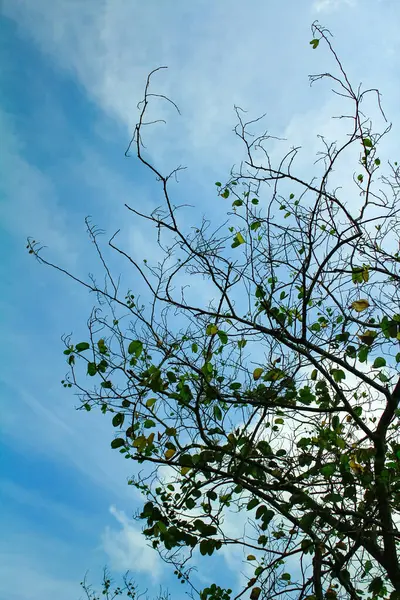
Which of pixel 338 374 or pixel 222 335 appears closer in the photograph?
pixel 222 335

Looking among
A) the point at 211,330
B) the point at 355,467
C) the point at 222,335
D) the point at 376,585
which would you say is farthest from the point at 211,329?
the point at 376,585

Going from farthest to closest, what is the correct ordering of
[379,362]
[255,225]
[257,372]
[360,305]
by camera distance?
1. [255,225]
2. [257,372]
3. [360,305]
4. [379,362]

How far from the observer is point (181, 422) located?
4070mm

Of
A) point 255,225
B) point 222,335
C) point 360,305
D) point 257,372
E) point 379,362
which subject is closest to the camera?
point 379,362

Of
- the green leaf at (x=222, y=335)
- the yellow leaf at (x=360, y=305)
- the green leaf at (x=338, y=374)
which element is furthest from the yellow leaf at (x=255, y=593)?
the yellow leaf at (x=360, y=305)

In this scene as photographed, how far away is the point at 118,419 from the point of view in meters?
3.84

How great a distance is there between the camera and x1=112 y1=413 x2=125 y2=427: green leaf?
3.83m

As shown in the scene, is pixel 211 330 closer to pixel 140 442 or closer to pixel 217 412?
pixel 217 412

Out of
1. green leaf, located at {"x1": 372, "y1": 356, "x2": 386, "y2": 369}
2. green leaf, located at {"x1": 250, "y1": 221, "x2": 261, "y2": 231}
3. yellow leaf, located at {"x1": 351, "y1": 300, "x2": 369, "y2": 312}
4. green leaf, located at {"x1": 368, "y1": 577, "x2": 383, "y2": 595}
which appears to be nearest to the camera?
green leaf, located at {"x1": 372, "y1": 356, "x2": 386, "y2": 369}

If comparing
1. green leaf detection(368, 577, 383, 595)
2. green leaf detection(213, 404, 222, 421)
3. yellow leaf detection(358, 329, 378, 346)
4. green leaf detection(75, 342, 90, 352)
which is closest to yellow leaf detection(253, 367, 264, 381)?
green leaf detection(213, 404, 222, 421)

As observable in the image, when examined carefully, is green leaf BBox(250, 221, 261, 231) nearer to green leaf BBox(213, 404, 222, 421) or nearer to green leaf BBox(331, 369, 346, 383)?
green leaf BBox(331, 369, 346, 383)

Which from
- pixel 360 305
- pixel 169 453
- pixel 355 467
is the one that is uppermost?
pixel 360 305

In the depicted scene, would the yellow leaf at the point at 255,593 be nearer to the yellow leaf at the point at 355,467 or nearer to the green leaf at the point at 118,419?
the yellow leaf at the point at 355,467

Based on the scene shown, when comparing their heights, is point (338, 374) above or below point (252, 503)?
→ above
